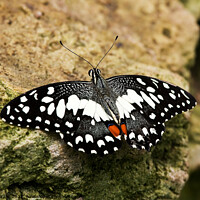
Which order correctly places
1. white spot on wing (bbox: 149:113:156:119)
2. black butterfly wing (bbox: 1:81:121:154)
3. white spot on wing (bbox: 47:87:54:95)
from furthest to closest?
white spot on wing (bbox: 149:113:156:119) → white spot on wing (bbox: 47:87:54:95) → black butterfly wing (bbox: 1:81:121:154)

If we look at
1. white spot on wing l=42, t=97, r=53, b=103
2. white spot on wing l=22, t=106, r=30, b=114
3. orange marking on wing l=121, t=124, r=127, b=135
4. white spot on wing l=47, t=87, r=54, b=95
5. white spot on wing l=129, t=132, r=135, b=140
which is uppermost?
white spot on wing l=47, t=87, r=54, b=95

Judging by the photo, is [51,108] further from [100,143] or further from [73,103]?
[100,143]

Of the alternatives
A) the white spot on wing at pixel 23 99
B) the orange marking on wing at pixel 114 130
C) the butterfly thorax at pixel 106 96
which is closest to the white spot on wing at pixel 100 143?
the orange marking on wing at pixel 114 130

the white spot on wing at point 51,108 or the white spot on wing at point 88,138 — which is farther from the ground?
the white spot on wing at point 51,108

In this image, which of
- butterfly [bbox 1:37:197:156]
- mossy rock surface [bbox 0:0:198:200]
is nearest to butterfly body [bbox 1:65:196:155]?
butterfly [bbox 1:37:197:156]

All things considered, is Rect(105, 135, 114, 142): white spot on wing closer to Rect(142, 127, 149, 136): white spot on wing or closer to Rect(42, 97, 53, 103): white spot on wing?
Rect(142, 127, 149, 136): white spot on wing

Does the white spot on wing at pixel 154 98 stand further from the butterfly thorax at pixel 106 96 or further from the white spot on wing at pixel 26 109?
the white spot on wing at pixel 26 109

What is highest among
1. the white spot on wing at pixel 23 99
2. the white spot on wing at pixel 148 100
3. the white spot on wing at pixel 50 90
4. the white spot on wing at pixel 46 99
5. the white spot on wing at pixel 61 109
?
the white spot on wing at pixel 50 90
